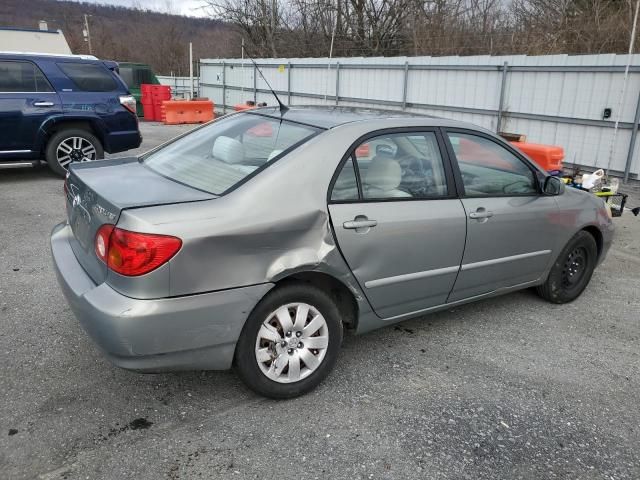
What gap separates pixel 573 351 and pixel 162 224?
2895 mm

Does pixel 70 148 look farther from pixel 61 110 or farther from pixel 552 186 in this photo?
pixel 552 186

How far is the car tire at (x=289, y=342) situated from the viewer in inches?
112

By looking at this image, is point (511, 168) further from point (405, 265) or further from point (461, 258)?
point (405, 265)

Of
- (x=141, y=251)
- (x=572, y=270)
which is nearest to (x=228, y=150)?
(x=141, y=251)

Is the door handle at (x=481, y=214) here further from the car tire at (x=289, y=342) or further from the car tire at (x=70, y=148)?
the car tire at (x=70, y=148)

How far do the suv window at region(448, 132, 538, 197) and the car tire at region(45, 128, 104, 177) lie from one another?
21.3 feet

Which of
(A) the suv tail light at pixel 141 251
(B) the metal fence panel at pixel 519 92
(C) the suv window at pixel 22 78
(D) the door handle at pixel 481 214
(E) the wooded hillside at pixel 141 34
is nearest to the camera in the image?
(A) the suv tail light at pixel 141 251

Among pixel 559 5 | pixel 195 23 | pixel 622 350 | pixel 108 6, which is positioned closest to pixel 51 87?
pixel 622 350

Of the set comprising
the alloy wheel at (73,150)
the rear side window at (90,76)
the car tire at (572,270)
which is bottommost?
the car tire at (572,270)

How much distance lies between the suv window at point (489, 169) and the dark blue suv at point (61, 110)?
21.3 ft

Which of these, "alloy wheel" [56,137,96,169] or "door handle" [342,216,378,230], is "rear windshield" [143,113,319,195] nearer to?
"door handle" [342,216,378,230]

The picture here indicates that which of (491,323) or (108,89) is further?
(108,89)

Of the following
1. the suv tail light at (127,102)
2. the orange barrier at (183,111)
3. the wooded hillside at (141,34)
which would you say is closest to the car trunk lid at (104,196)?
the suv tail light at (127,102)

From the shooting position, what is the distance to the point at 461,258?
3.62 m
